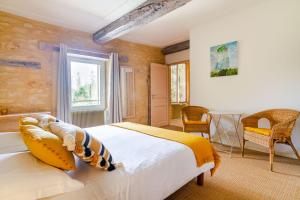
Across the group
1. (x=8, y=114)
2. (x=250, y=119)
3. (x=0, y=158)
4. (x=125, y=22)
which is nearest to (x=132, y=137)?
(x=0, y=158)

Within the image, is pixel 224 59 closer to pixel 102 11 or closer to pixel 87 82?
pixel 102 11

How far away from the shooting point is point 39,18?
3055 millimetres

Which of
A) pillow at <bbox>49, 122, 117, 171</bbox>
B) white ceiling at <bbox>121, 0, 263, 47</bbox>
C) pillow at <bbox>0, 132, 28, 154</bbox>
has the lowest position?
pillow at <bbox>0, 132, 28, 154</bbox>

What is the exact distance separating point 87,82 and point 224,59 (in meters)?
3.04

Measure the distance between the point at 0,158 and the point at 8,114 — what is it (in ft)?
7.36

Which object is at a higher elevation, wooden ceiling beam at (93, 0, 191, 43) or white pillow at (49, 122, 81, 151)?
wooden ceiling beam at (93, 0, 191, 43)

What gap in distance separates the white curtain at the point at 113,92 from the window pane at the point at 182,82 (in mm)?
2961

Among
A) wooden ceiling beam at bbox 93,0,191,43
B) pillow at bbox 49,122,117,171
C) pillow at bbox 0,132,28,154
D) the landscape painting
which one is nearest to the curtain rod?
wooden ceiling beam at bbox 93,0,191,43

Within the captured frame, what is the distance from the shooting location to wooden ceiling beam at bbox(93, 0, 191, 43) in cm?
215

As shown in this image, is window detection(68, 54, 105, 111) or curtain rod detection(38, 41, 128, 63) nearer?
curtain rod detection(38, 41, 128, 63)

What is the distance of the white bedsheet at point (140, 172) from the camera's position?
3.43 ft

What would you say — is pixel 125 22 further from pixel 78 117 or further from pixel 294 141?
pixel 294 141

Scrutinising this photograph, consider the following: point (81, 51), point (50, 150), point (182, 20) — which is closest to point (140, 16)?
point (182, 20)

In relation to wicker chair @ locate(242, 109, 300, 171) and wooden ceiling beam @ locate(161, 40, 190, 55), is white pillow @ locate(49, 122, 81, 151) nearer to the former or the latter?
wicker chair @ locate(242, 109, 300, 171)
